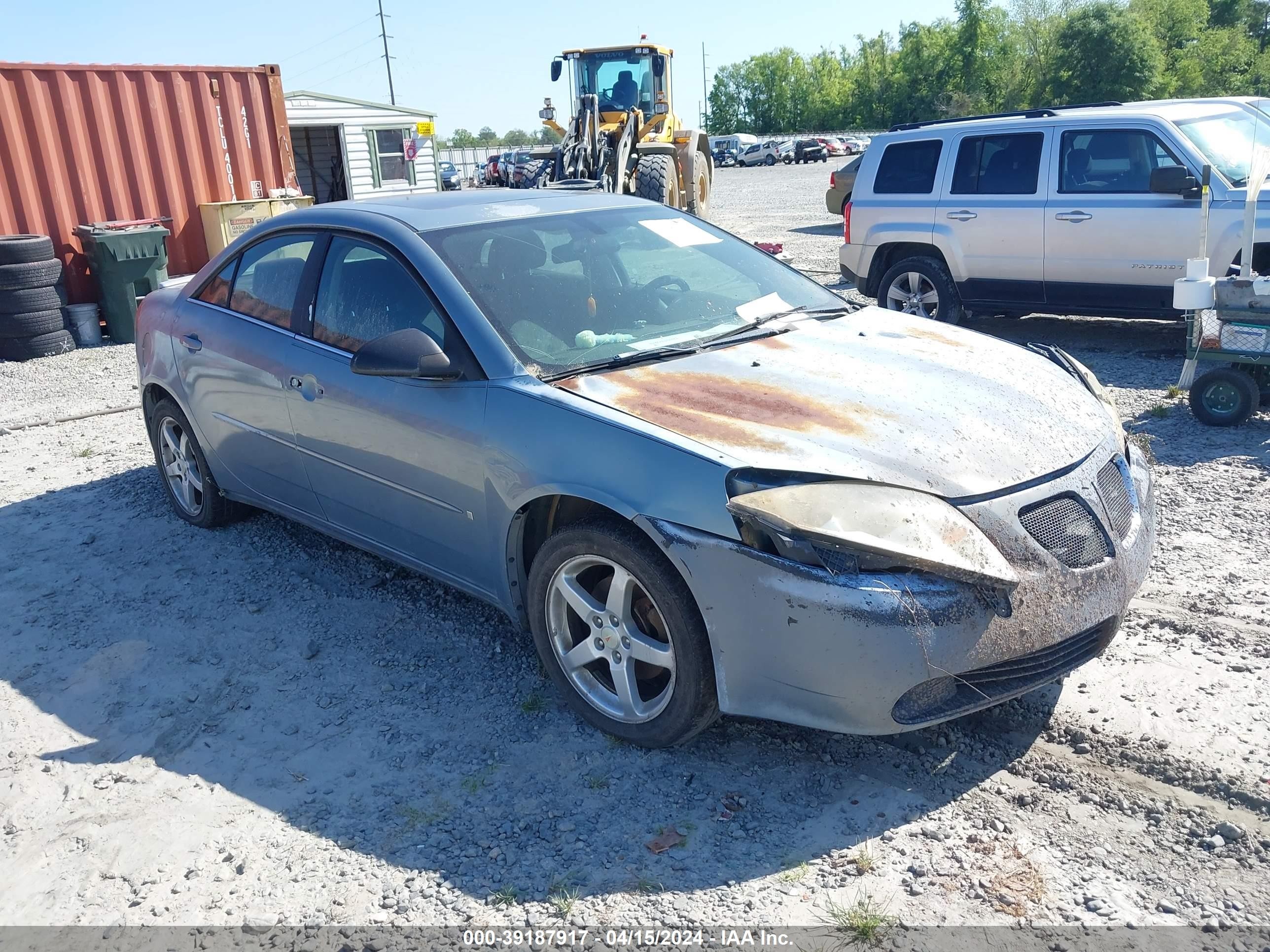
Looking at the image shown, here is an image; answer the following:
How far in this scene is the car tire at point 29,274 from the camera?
10406 millimetres

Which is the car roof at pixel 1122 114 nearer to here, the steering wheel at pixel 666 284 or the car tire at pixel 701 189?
the steering wheel at pixel 666 284

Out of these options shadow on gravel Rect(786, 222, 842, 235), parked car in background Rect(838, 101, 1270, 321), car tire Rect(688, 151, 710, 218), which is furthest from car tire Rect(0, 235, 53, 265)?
shadow on gravel Rect(786, 222, 842, 235)

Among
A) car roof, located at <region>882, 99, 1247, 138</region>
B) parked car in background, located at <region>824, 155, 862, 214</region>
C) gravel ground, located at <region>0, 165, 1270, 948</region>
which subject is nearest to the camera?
gravel ground, located at <region>0, 165, 1270, 948</region>

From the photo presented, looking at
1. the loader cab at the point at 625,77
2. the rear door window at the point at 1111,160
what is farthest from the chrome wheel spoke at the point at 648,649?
the loader cab at the point at 625,77

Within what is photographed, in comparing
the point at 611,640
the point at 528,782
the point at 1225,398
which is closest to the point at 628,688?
the point at 611,640

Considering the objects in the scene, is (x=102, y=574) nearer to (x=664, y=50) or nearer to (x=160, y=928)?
(x=160, y=928)

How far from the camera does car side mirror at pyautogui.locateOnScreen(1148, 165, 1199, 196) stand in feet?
25.0

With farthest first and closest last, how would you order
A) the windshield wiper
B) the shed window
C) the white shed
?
the shed window, the white shed, the windshield wiper

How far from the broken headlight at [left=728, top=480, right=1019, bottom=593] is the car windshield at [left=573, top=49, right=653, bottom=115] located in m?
17.7

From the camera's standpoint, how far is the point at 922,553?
278 cm

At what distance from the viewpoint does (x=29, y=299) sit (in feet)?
34.7

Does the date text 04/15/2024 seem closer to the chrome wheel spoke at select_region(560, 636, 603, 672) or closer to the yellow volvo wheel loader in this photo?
the chrome wheel spoke at select_region(560, 636, 603, 672)

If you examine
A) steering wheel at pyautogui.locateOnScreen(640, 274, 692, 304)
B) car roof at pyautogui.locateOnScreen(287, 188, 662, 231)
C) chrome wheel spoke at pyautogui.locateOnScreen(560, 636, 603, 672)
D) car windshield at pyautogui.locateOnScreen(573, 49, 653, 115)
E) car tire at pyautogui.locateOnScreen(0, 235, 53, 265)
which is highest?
car windshield at pyautogui.locateOnScreen(573, 49, 653, 115)

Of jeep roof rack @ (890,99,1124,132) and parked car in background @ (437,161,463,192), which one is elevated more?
jeep roof rack @ (890,99,1124,132)
